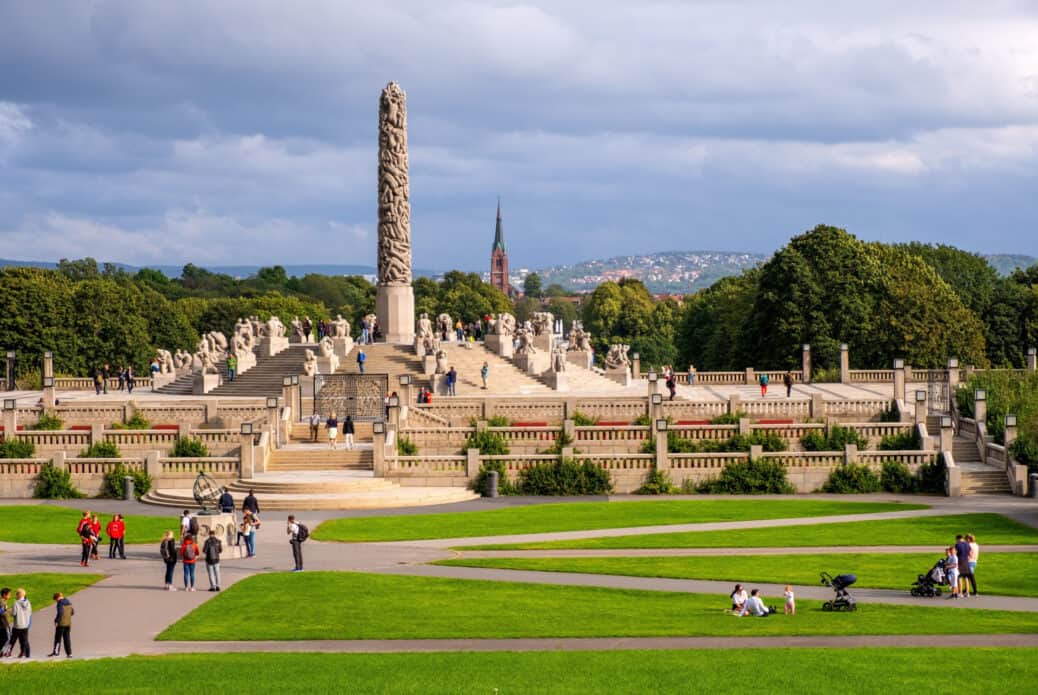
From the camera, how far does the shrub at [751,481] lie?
56.6m

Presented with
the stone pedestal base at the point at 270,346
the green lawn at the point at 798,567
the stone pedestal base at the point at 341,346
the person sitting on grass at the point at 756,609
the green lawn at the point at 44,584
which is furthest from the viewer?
the stone pedestal base at the point at 270,346

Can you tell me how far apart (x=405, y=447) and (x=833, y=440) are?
15802 mm

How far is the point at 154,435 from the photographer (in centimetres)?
6056

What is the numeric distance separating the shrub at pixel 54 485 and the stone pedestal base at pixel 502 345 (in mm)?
35141

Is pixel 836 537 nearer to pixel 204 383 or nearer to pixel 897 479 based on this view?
pixel 897 479

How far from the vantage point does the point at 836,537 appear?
45375mm

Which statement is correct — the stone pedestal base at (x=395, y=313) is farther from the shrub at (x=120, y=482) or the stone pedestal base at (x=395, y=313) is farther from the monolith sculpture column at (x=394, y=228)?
the shrub at (x=120, y=482)

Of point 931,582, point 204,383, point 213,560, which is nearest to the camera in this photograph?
point 931,582

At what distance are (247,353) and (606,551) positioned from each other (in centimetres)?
4661

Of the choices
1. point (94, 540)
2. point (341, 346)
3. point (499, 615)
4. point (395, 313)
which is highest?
point (395, 313)

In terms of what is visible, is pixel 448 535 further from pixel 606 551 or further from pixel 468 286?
pixel 468 286

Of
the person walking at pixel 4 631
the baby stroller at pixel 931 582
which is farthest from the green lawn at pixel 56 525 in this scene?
the baby stroller at pixel 931 582

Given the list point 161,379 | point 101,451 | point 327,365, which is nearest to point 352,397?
point 101,451

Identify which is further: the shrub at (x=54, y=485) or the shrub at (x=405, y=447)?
the shrub at (x=405, y=447)
